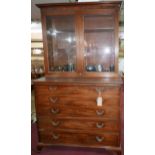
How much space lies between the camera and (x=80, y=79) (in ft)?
6.07

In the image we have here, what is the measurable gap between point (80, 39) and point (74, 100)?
A: 653 mm

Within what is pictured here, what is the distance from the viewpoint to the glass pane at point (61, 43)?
1899 mm

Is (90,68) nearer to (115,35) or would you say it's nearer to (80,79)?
(80,79)

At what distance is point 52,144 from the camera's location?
1.93m

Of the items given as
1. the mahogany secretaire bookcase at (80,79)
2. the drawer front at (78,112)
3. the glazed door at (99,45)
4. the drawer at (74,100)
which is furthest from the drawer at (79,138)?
the glazed door at (99,45)

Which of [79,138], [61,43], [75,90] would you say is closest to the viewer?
[75,90]

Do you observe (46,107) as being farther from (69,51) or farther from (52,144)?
(69,51)

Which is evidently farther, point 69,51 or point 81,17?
point 69,51

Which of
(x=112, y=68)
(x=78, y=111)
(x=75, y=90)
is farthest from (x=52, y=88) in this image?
(x=112, y=68)

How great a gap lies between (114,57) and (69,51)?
20.2 inches

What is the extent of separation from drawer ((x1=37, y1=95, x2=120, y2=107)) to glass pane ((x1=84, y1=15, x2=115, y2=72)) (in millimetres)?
342

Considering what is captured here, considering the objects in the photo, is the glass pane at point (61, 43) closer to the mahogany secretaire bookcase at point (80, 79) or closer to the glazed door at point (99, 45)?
the mahogany secretaire bookcase at point (80, 79)
